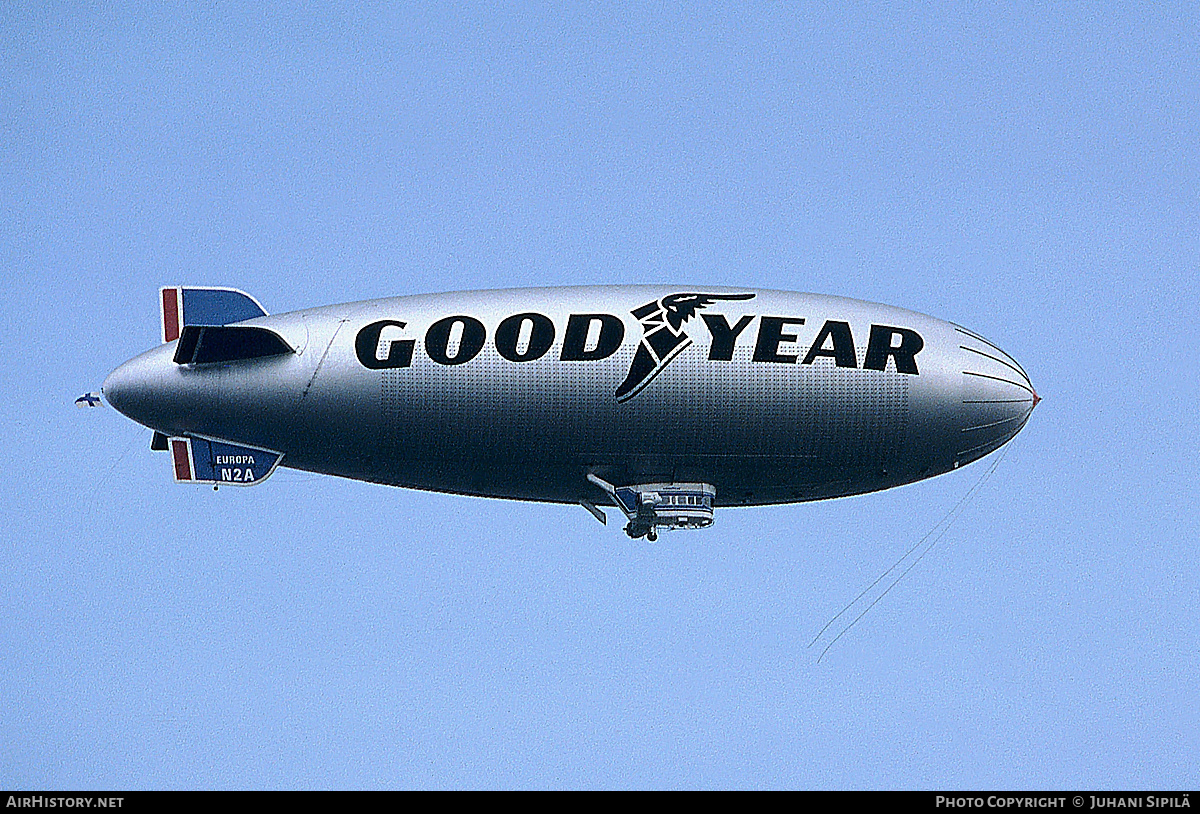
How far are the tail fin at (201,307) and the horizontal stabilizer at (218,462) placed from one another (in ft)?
9.69

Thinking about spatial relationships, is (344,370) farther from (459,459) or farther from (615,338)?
(615,338)

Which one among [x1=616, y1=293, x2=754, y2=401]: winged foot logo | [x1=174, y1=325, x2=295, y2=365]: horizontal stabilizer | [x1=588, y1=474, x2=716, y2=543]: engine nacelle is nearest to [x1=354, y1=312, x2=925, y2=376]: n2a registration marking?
[x1=616, y1=293, x2=754, y2=401]: winged foot logo

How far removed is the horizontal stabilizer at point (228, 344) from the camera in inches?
1761

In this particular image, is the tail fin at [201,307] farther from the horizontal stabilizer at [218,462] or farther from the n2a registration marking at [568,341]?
the n2a registration marking at [568,341]

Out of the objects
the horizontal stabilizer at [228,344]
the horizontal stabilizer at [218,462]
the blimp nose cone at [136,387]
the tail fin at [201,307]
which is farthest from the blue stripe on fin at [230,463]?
the tail fin at [201,307]

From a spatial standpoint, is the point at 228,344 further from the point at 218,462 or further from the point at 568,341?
the point at 568,341

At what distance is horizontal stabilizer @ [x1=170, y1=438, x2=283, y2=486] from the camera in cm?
4531

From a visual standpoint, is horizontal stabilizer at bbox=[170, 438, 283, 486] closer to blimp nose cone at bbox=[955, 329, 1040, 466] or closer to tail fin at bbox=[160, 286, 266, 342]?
tail fin at bbox=[160, 286, 266, 342]

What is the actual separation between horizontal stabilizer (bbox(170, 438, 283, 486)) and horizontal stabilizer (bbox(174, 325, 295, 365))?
6.60ft
